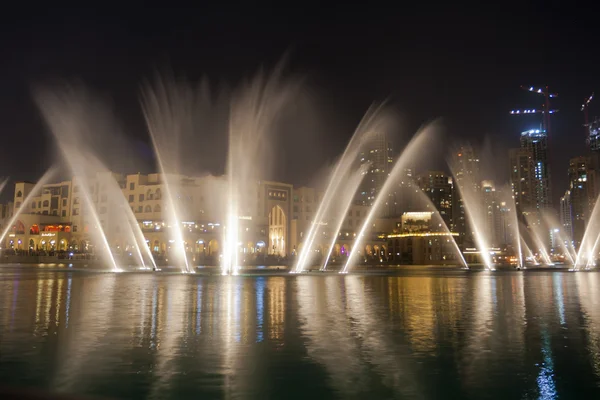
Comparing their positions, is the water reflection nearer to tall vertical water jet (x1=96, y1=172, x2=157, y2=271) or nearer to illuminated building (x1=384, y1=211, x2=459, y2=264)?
tall vertical water jet (x1=96, y1=172, x2=157, y2=271)

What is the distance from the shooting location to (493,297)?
2672cm

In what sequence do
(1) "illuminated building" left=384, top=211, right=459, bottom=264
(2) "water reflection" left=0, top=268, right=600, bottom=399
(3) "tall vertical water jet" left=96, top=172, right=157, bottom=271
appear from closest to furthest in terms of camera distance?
(2) "water reflection" left=0, top=268, right=600, bottom=399, (3) "tall vertical water jet" left=96, top=172, right=157, bottom=271, (1) "illuminated building" left=384, top=211, right=459, bottom=264

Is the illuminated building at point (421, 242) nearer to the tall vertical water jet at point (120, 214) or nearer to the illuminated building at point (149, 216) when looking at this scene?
the illuminated building at point (149, 216)

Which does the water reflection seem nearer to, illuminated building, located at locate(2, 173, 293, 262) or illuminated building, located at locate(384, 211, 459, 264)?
illuminated building, located at locate(2, 173, 293, 262)

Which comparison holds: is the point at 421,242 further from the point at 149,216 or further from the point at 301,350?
the point at 301,350

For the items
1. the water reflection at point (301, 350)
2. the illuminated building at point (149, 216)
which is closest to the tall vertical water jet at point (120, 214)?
the illuminated building at point (149, 216)

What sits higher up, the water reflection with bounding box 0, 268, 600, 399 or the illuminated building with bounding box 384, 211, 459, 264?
the illuminated building with bounding box 384, 211, 459, 264

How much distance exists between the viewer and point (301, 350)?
12.4m

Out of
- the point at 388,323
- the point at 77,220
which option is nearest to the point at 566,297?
the point at 388,323

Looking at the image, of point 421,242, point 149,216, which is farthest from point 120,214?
point 421,242

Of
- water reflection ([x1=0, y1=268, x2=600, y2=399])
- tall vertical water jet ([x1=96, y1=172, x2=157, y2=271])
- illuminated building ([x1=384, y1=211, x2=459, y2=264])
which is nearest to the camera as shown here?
water reflection ([x1=0, y1=268, x2=600, y2=399])

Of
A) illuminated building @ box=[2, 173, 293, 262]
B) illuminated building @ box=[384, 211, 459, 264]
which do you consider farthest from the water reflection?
illuminated building @ box=[384, 211, 459, 264]

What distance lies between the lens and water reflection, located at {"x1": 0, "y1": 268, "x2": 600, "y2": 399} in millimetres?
9234

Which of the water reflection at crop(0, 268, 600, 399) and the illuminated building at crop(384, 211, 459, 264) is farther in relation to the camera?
the illuminated building at crop(384, 211, 459, 264)
